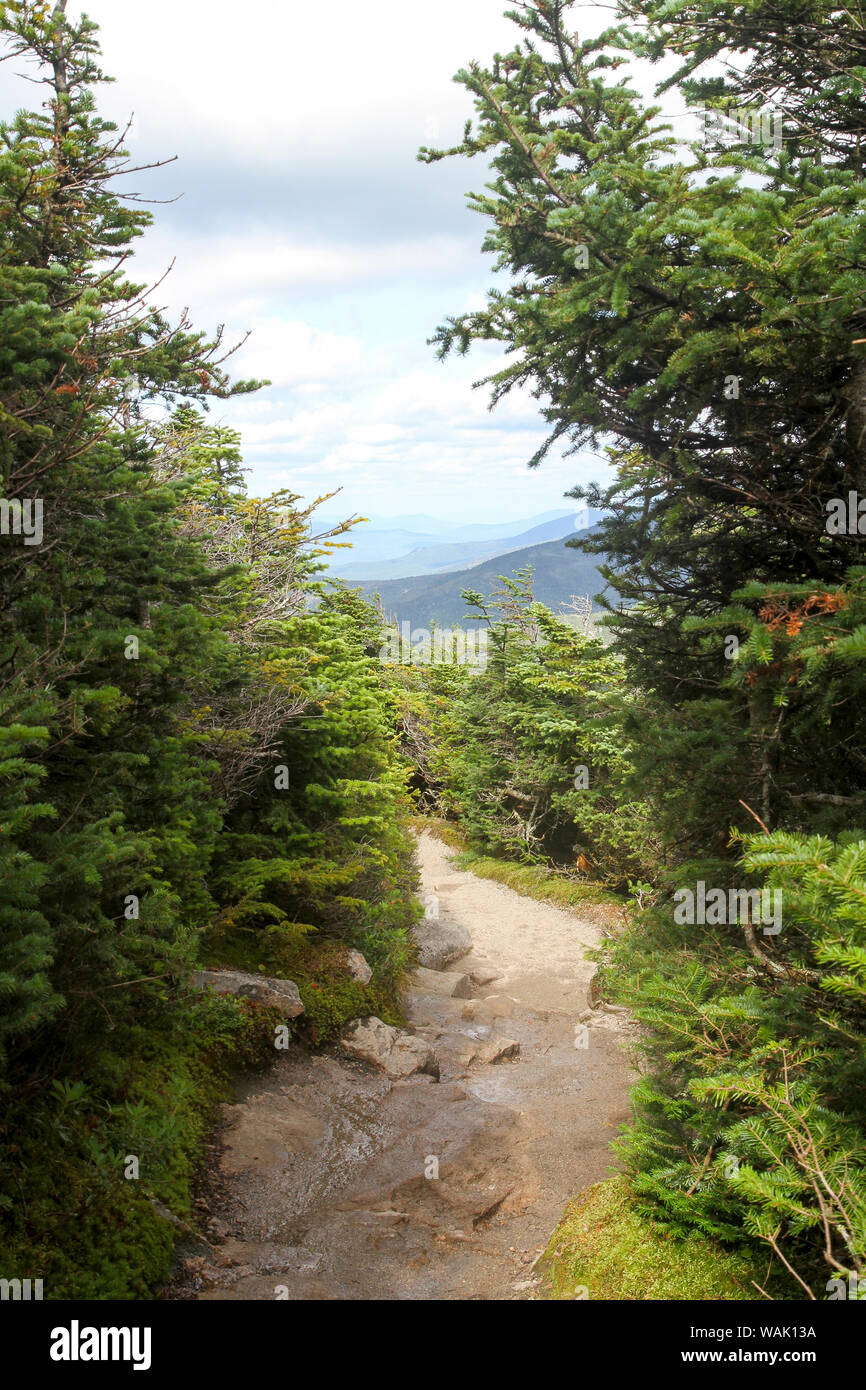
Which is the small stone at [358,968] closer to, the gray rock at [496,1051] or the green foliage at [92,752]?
the green foliage at [92,752]

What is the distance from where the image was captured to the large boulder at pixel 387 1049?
8.87 meters

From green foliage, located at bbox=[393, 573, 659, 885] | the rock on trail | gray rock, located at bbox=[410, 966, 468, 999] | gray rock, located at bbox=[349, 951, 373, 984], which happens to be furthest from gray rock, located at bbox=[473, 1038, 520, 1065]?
green foliage, located at bbox=[393, 573, 659, 885]

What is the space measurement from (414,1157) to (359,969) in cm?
296

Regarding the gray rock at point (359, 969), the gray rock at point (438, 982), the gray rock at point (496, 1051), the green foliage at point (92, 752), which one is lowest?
the gray rock at point (438, 982)

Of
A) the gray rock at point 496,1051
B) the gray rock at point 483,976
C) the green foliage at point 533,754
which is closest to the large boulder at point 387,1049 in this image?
the gray rock at point 496,1051

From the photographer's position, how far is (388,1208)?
641 cm

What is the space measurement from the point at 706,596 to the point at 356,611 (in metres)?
15.0

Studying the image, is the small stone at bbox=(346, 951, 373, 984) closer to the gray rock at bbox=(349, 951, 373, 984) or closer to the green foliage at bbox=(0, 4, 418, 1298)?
the gray rock at bbox=(349, 951, 373, 984)

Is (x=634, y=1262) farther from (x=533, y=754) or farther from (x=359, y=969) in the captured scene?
(x=533, y=754)

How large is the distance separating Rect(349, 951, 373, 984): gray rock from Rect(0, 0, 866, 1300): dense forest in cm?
182

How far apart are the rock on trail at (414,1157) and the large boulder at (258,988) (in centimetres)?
54

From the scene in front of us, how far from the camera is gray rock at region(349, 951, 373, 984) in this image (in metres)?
9.73
